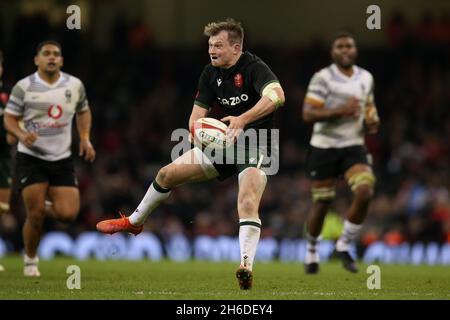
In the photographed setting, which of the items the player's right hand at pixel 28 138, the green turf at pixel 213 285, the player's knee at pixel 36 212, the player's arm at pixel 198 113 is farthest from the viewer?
the player's knee at pixel 36 212

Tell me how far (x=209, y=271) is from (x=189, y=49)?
11.5m

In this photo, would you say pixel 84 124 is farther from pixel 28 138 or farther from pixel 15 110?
pixel 28 138

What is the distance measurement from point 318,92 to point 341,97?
12.0 inches

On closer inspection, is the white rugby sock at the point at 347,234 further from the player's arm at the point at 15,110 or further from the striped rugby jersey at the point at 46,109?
the player's arm at the point at 15,110

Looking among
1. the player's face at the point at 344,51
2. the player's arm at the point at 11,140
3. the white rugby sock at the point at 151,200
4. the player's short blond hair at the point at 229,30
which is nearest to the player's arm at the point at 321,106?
the player's face at the point at 344,51

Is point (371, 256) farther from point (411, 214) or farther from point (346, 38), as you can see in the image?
point (346, 38)

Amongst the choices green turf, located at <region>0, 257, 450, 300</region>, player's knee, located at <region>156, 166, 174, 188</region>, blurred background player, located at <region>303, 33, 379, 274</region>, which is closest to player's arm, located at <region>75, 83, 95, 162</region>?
green turf, located at <region>0, 257, 450, 300</region>

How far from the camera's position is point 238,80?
29.6 ft

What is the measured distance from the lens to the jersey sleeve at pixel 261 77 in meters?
8.81

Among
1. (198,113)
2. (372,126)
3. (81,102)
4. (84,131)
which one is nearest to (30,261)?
(84,131)

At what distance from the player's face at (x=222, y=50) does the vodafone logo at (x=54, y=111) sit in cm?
257

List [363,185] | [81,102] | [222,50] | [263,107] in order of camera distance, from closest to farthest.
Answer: [263,107], [222,50], [81,102], [363,185]

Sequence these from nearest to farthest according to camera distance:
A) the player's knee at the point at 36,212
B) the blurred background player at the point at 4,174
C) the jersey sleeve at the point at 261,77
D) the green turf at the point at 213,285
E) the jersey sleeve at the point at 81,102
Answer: the green turf at the point at 213,285
the jersey sleeve at the point at 261,77
the player's knee at the point at 36,212
the jersey sleeve at the point at 81,102
the blurred background player at the point at 4,174
